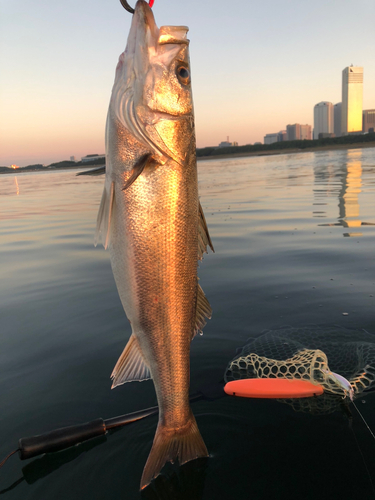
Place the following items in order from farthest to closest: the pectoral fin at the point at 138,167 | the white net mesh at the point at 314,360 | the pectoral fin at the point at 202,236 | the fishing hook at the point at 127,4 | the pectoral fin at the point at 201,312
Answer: the white net mesh at the point at 314,360
the pectoral fin at the point at 201,312
the pectoral fin at the point at 202,236
the fishing hook at the point at 127,4
the pectoral fin at the point at 138,167

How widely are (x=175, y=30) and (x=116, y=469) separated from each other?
10.8ft

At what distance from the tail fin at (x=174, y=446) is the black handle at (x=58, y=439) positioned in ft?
2.22

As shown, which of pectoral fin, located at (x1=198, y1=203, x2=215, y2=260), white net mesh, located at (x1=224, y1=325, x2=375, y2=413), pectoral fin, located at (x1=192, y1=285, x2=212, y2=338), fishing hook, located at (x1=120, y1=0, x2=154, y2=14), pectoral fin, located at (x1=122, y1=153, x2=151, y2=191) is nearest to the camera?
pectoral fin, located at (x1=122, y1=153, x2=151, y2=191)

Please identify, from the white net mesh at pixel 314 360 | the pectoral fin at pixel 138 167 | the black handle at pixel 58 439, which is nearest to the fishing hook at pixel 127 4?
the pectoral fin at pixel 138 167

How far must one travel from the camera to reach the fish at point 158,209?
2379 millimetres

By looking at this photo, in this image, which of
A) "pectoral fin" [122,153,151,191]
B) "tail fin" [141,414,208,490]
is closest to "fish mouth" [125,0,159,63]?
"pectoral fin" [122,153,151,191]

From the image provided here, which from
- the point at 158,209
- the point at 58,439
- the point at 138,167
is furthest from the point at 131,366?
the point at 138,167

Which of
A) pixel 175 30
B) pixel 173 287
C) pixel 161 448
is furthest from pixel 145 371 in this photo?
pixel 175 30

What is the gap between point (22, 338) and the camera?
5.17m

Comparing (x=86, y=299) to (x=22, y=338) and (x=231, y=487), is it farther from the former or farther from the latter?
(x=231, y=487)

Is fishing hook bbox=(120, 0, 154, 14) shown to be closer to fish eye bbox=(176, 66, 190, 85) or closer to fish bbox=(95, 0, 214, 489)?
fish bbox=(95, 0, 214, 489)

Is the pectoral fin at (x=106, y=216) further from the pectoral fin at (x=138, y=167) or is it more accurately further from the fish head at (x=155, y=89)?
the fish head at (x=155, y=89)

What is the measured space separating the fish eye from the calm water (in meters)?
2.85

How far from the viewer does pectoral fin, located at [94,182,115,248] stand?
2449 millimetres
